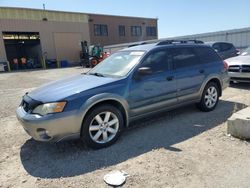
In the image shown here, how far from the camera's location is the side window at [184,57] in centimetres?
502

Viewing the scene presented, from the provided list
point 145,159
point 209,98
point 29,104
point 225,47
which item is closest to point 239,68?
point 209,98

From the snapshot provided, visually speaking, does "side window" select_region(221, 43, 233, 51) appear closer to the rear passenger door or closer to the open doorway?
the rear passenger door

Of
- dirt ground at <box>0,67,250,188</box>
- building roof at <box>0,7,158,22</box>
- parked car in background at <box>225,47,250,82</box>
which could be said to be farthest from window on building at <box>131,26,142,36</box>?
dirt ground at <box>0,67,250,188</box>

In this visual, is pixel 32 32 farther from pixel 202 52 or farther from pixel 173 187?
pixel 173 187

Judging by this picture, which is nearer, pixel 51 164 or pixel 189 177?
pixel 189 177

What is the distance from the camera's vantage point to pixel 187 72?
16.8 feet

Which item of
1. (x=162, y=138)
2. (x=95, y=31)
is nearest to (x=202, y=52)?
(x=162, y=138)

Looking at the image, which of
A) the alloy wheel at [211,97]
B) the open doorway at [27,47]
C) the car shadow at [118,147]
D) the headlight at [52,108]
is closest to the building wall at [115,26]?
the open doorway at [27,47]

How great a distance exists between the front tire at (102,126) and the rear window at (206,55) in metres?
2.74

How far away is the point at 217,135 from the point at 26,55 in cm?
3570

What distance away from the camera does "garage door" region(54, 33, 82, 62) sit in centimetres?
2962

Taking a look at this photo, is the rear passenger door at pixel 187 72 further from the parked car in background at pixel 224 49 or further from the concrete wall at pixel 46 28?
the concrete wall at pixel 46 28

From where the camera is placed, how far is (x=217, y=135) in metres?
4.24

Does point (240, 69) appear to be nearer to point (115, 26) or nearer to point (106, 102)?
point (106, 102)
